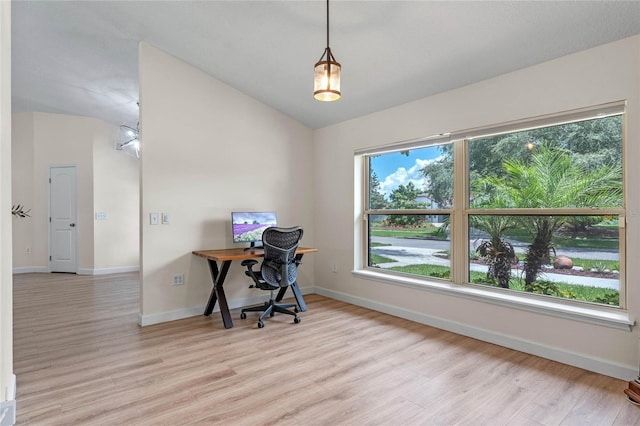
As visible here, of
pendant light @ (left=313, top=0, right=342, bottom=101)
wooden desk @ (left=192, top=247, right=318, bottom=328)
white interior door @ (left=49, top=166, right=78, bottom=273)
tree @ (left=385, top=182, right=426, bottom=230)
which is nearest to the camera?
pendant light @ (left=313, top=0, right=342, bottom=101)

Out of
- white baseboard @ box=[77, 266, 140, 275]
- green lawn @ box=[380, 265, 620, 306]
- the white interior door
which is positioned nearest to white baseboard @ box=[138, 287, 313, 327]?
green lawn @ box=[380, 265, 620, 306]

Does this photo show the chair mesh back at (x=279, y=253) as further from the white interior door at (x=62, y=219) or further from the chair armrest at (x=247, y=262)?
the white interior door at (x=62, y=219)

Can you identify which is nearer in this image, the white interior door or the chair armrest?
the chair armrest

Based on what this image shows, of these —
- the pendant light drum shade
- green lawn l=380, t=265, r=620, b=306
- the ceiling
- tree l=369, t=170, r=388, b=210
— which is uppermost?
the ceiling

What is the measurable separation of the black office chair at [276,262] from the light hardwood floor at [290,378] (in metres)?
0.40

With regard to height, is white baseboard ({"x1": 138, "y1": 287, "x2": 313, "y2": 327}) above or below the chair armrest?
below

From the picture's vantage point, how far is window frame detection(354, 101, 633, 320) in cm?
252

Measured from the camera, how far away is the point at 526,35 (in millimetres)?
2521

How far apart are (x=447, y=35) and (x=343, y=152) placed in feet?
6.86

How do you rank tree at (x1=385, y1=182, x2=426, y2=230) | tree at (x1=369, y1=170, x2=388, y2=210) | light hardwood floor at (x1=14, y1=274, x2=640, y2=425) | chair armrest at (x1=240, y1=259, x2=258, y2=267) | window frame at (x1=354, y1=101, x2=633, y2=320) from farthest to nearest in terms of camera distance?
tree at (x1=369, y1=170, x2=388, y2=210)
tree at (x1=385, y1=182, x2=426, y2=230)
chair armrest at (x1=240, y1=259, x2=258, y2=267)
window frame at (x1=354, y1=101, x2=633, y2=320)
light hardwood floor at (x1=14, y1=274, x2=640, y2=425)

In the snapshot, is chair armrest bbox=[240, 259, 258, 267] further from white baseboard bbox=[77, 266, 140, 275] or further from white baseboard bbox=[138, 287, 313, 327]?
white baseboard bbox=[77, 266, 140, 275]

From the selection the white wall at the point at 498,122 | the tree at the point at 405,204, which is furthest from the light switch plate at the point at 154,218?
the tree at the point at 405,204

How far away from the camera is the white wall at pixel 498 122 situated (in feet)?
7.86

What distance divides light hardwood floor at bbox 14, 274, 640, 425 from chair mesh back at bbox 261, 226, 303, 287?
0.49m
